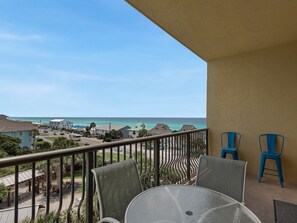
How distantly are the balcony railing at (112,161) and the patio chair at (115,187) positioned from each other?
1.12 feet

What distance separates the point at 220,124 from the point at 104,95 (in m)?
30.7

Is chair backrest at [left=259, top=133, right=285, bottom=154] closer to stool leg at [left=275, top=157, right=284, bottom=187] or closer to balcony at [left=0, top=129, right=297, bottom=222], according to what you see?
stool leg at [left=275, top=157, right=284, bottom=187]

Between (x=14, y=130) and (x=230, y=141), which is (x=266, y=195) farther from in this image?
(x=14, y=130)

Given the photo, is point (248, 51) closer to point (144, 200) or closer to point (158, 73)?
point (144, 200)

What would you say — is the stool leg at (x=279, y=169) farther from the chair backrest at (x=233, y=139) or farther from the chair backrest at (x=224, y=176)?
the chair backrest at (x=224, y=176)

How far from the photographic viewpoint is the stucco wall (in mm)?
3570

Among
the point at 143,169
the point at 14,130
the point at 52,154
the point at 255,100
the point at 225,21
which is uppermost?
the point at 225,21

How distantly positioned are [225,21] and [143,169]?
2.56 m

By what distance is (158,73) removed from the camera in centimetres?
3145

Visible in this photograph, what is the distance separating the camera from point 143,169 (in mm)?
2680

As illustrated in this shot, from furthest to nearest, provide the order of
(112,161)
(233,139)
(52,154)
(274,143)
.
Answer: (233,139)
(274,143)
(112,161)
(52,154)

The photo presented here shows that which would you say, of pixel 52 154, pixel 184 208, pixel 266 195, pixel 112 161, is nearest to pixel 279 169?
pixel 266 195

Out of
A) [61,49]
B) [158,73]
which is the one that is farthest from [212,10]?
[158,73]

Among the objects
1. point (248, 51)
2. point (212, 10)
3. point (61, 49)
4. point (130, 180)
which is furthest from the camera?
point (61, 49)
